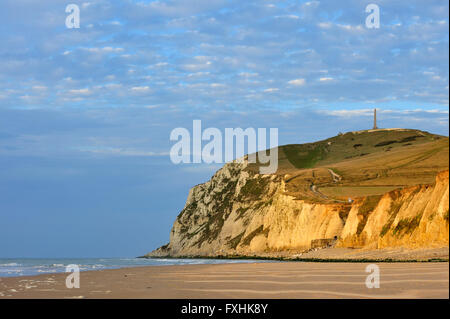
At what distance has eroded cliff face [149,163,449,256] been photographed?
39969 mm

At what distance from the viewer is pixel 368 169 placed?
109062 millimetres

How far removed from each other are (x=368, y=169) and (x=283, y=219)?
3180cm

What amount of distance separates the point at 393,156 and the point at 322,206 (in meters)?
50.8

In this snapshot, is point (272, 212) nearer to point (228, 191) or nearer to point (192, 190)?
point (228, 191)

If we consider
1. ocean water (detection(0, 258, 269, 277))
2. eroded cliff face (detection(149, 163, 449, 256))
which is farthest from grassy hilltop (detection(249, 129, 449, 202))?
ocean water (detection(0, 258, 269, 277))

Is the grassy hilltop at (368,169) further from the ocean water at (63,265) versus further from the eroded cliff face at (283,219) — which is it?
the ocean water at (63,265)

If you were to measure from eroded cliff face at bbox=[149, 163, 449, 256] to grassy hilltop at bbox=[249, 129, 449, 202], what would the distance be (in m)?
5.46

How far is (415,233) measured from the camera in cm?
3862

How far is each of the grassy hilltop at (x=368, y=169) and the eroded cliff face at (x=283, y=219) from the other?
546cm

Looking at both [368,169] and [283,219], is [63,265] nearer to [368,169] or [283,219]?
[283,219]

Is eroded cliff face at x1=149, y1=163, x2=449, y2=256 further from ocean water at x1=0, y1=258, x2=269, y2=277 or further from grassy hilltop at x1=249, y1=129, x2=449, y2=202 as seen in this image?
ocean water at x1=0, y1=258, x2=269, y2=277

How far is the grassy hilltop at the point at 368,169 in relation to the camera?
9012 cm

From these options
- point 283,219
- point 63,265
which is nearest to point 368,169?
point 283,219
